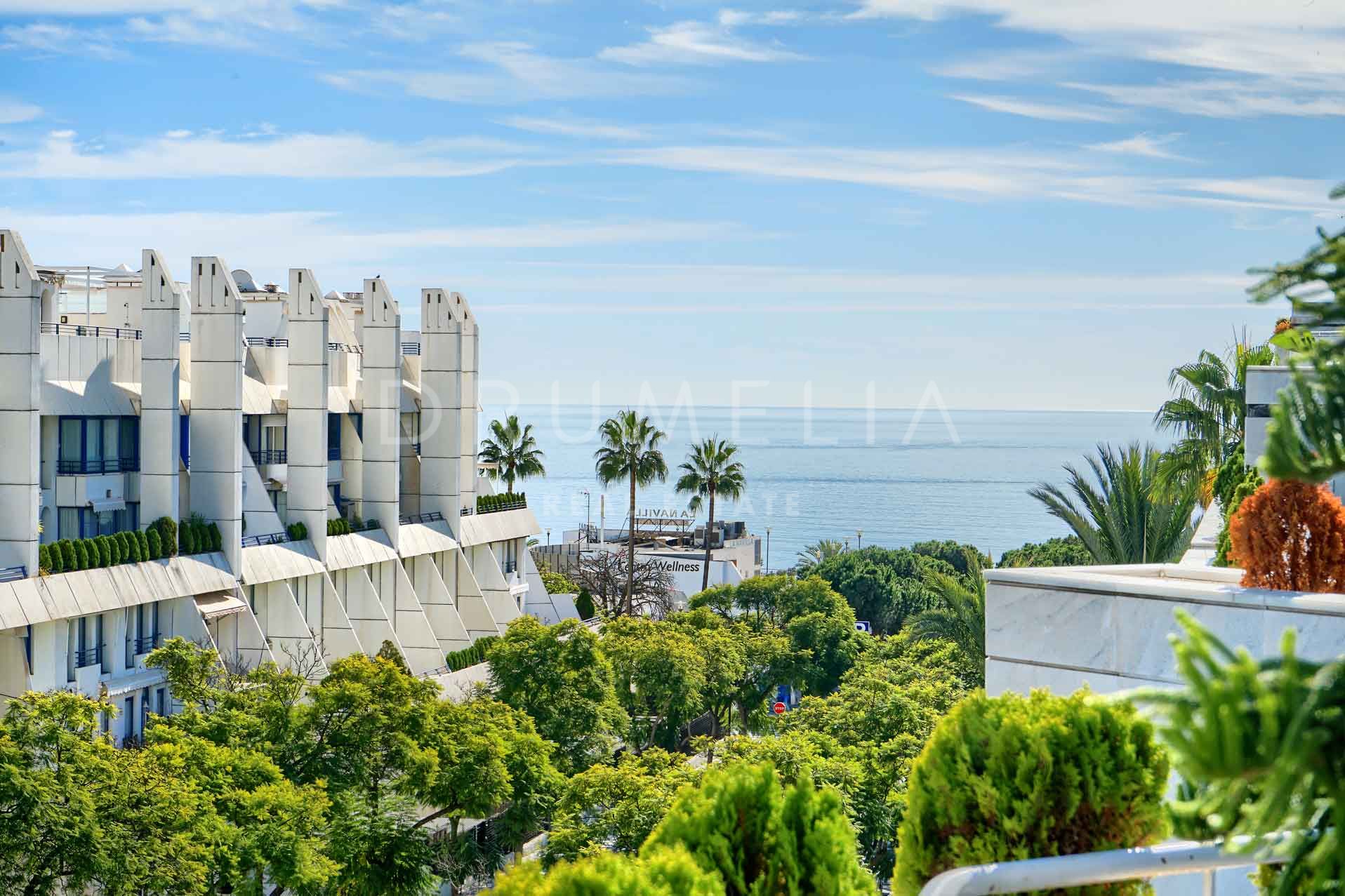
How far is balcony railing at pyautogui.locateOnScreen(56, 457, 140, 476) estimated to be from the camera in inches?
1446

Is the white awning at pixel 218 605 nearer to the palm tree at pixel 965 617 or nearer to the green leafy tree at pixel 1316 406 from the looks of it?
the palm tree at pixel 965 617

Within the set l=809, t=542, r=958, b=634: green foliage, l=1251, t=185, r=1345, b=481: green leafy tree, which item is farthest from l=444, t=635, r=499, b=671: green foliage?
l=1251, t=185, r=1345, b=481: green leafy tree

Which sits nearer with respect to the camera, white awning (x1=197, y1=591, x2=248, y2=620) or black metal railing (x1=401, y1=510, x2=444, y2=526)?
white awning (x1=197, y1=591, x2=248, y2=620)

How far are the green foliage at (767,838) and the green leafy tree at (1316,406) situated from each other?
3539 mm

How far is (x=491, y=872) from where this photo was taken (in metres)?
31.8

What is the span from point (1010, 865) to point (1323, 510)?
5.32 m

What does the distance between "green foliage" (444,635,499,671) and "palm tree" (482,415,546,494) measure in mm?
21168

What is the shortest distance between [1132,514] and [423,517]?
38410mm

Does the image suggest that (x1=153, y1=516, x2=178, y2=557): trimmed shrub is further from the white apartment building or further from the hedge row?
the hedge row

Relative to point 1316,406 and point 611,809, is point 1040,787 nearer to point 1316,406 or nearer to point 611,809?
point 1316,406

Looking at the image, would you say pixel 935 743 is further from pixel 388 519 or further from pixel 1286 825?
pixel 388 519

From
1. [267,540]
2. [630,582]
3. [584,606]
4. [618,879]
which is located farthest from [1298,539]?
[630,582]

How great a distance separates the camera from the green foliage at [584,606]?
63.7 metres

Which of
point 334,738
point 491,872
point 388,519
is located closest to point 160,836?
point 334,738
